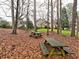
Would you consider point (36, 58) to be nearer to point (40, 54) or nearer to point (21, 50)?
point (40, 54)

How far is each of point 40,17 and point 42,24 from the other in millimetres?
3387

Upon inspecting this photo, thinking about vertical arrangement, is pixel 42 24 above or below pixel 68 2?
below

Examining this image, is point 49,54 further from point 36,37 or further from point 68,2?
point 68,2

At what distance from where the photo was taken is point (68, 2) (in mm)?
50719

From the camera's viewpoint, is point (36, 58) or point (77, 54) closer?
point (36, 58)

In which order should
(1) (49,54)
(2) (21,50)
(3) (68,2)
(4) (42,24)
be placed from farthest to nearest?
(3) (68,2), (4) (42,24), (2) (21,50), (1) (49,54)

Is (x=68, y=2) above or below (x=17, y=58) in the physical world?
above

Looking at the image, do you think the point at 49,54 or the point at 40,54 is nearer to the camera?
the point at 49,54

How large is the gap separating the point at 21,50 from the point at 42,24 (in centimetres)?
3663

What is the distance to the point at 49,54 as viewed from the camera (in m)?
8.14

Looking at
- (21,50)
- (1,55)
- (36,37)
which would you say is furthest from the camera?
(36,37)

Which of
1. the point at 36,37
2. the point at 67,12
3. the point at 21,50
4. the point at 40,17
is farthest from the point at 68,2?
the point at 21,50

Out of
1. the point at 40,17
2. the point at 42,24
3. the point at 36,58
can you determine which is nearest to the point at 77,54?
the point at 36,58

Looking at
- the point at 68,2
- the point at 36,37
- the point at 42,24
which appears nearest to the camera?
the point at 36,37
